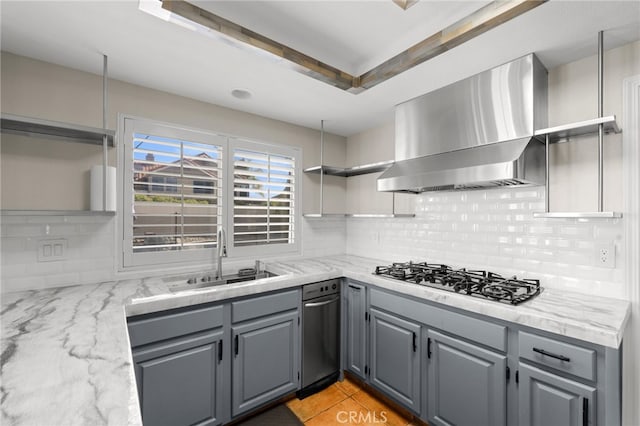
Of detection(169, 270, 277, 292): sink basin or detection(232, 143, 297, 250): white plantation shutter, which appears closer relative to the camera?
detection(169, 270, 277, 292): sink basin

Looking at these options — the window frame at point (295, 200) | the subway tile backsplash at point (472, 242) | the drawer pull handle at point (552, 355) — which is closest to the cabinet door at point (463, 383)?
the drawer pull handle at point (552, 355)

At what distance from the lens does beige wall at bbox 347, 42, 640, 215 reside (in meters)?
1.60

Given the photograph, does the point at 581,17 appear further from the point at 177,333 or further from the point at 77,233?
the point at 77,233

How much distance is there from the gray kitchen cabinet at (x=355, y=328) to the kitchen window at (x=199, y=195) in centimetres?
86

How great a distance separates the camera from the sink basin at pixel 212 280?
2155 millimetres

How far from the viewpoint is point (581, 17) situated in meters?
1.41

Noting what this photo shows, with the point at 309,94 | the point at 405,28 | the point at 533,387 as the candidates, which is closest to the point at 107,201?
the point at 309,94

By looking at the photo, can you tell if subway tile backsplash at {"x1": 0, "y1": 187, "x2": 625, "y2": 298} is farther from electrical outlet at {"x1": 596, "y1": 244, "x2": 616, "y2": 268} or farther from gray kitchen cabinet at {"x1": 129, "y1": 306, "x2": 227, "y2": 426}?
gray kitchen cabinet at {"x1": 129, "y1": 306, "x2": 227, "y2": 426}

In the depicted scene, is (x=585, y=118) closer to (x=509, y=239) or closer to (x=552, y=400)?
(x=509, y=239)

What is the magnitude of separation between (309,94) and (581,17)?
161 cm

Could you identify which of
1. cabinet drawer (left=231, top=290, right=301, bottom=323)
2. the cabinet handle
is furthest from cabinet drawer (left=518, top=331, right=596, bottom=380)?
cabinet drawer (left=231, top=290, right=301, bottom=323)

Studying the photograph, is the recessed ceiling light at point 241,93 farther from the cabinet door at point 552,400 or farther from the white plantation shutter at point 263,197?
the cabinet door at point 552,400

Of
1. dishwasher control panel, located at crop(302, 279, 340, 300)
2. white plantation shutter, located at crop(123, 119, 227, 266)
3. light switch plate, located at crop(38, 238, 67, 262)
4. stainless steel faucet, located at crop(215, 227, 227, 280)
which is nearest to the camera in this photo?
light switch plate, located at crop(38, 238, 67, 262)

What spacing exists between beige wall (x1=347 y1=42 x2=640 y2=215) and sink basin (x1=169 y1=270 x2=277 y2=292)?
7.06 feet
